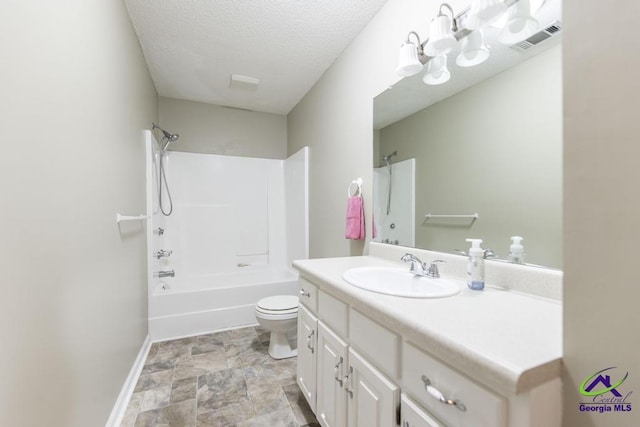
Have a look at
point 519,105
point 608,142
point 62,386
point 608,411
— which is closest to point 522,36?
point 519,105

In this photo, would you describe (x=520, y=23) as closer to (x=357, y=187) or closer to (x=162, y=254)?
(x=357, y=187)

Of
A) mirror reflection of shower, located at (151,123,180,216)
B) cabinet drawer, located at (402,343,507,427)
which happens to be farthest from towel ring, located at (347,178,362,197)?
mirror reflection of shower, located at (151,123,180,216)

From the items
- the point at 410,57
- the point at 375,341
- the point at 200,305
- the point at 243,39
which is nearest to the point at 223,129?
the point at 243,39

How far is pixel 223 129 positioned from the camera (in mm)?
3363

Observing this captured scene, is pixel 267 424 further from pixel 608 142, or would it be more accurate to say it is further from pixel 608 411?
pixel 608 142

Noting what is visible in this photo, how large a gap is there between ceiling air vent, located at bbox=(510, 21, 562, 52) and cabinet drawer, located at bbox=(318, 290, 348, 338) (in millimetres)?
1226

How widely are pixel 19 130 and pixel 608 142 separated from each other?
1.39 meters

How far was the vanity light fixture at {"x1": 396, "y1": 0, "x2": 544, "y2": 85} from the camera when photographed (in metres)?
1.02

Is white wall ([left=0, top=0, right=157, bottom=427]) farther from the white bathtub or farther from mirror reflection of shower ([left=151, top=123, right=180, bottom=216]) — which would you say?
mirror reflection of shower ([left=151, top=123, right=180, bottom=216])

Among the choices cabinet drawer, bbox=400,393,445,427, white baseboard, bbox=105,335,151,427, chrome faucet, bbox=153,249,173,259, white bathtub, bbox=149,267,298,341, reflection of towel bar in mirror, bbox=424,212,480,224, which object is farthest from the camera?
chrome faucet, bbox=153,249,173,259

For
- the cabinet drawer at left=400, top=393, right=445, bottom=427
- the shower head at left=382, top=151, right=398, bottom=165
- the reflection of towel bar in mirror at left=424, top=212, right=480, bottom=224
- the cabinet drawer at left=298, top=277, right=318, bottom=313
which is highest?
the shower head at left=382, top=151, right=398, bottom=165

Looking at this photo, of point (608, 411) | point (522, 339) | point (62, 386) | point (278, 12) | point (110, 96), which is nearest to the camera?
point (608, 411)

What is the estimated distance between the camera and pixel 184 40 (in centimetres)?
207

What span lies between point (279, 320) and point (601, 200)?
6.53ft
